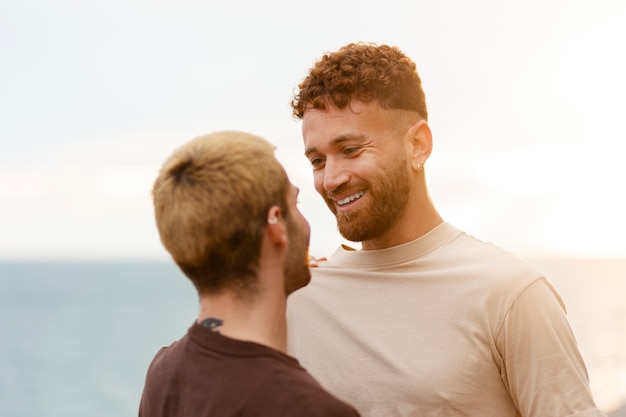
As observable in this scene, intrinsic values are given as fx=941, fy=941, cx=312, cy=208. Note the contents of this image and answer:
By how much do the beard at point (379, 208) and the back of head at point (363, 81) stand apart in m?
0.28


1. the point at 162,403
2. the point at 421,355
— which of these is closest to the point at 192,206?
the point at 162,403

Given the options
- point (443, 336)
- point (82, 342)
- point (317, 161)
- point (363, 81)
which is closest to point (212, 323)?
point (443, 336)

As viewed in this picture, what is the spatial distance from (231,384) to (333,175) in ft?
4.81

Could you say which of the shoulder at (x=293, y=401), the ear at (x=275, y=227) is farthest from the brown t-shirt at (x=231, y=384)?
the ear at (x=275, y=227)

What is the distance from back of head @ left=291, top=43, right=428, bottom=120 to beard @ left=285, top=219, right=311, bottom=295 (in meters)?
1.19

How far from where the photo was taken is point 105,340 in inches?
2822

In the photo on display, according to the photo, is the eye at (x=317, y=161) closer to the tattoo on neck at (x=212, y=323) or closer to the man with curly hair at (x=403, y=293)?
the man with curly hair at (x=403, y=293)

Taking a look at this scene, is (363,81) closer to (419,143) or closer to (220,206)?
(419,143)

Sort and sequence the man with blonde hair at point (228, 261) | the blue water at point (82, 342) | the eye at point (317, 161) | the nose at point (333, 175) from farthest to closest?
the blue water at point (82, 342) → the eye at point (317, 161) → the nose at point (333, 175) → the man with blonde hair at point (228, 261)

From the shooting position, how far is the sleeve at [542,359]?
10.6 ft

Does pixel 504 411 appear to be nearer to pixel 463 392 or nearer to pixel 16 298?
pixel 463 392

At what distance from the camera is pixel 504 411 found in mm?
3357

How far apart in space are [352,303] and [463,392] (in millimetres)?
602

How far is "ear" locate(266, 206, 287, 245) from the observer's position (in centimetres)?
250
